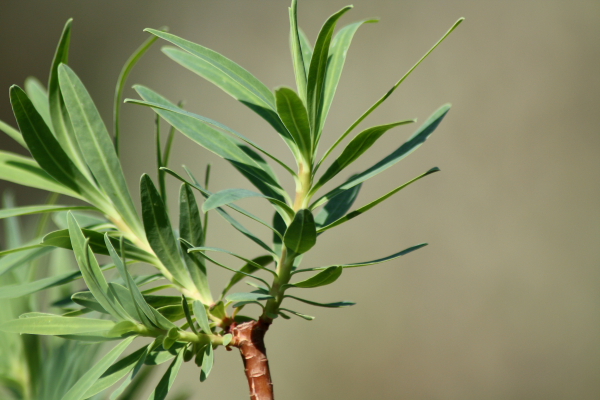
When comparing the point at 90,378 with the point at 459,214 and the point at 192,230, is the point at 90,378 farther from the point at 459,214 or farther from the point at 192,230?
the point at 459,214

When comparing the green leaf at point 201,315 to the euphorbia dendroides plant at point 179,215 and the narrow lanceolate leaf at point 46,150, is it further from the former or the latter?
the narrow lanceolate leaf at point 46,150

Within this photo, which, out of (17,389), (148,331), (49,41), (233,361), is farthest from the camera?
(49,41)

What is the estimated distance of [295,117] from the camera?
245 millimetres

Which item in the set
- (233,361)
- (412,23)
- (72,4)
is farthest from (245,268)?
(72,4)

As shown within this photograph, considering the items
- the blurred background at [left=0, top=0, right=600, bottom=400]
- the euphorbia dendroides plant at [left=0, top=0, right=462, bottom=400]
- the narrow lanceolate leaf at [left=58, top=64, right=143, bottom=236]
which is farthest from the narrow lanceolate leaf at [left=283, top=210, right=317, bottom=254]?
the blurred background at [left=0, top=0, right=600, bottom=400]

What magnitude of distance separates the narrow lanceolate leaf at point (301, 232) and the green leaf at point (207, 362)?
7 cm

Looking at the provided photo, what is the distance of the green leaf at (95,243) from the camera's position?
245mm

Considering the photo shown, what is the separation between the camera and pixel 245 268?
326 millimetres

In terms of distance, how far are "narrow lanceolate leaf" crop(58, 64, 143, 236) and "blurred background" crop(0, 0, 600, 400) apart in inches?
42.8

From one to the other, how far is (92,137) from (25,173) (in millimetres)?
57

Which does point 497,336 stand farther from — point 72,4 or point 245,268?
point 72,4

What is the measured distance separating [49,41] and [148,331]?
151 cm

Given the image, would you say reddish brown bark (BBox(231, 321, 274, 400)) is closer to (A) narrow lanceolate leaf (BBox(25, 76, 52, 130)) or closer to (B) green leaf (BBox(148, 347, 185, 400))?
(B) green leaf (BBox(148, 347, 185, 400))

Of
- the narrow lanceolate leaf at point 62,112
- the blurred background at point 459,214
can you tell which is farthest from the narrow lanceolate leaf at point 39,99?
the blurred background at point 459,214
